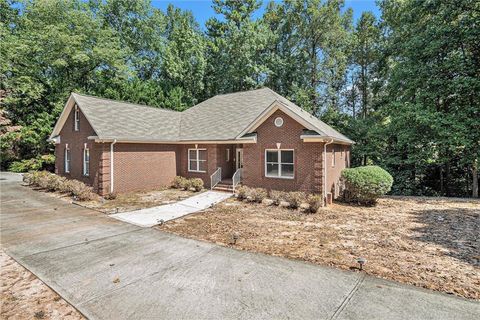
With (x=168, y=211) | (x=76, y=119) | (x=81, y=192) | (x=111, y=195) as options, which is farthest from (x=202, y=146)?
(x=76, y=119)

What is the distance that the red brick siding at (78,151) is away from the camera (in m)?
14.8

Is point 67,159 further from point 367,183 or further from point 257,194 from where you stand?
point 367,183

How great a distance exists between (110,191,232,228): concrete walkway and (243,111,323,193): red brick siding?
2147 millimetres

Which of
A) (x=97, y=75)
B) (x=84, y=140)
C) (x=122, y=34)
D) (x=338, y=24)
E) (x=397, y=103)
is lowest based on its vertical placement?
(x=84, y=140)

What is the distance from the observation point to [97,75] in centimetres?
3042

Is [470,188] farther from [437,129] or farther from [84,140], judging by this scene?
[84,140]

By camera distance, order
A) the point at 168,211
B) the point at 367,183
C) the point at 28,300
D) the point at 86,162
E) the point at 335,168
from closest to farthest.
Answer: the point at 28,300 < the point at 168,211 < the point at 367,183 < the point at 335,168 < the point at 86,162

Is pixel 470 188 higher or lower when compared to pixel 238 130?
lower

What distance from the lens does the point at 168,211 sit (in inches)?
433

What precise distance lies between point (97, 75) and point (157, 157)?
20.7 m

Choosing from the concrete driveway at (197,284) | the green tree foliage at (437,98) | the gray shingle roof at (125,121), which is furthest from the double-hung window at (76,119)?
the green tree foliage at (437,98)

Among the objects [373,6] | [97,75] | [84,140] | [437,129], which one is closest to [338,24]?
[373,6]

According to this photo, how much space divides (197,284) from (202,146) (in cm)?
1297

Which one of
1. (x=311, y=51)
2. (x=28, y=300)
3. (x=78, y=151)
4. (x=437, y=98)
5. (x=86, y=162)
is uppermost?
(x=311, y=51)
